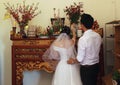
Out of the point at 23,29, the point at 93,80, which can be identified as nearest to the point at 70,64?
the point at 93,80

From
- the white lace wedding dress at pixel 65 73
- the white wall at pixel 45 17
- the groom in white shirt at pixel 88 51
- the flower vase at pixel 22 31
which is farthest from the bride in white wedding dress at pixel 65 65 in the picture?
the white wall at pixel 45 17

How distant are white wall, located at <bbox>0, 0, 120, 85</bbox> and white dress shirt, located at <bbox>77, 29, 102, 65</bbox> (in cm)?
110

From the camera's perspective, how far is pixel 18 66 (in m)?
3.48

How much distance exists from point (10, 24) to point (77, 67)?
1541 millimetres

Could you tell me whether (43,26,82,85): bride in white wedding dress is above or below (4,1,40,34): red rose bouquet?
below

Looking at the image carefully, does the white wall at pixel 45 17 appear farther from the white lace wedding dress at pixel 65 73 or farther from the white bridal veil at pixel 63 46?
the white lace wedding dress at pixel 65 73

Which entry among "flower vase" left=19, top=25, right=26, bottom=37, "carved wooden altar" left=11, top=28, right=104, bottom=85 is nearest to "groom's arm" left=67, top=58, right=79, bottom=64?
"carved wooden altar" left=11, top=28, right=104, bottom=85

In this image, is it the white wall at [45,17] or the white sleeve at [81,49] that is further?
the white wall at [45,17]

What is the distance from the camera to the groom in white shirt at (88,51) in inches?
109

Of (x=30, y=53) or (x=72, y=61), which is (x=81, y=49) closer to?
(x=72, y=61)

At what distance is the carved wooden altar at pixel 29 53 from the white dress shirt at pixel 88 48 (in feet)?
2.49

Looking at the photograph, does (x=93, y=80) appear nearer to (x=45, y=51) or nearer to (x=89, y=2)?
(x=45, y=51)

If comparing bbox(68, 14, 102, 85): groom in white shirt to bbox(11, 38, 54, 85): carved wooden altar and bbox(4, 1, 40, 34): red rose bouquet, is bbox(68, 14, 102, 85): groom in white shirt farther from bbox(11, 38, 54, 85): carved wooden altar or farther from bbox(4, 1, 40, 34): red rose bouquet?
bbox(4, 1, 40, 34): red rose bouquet

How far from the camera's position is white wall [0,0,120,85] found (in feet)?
12.6
